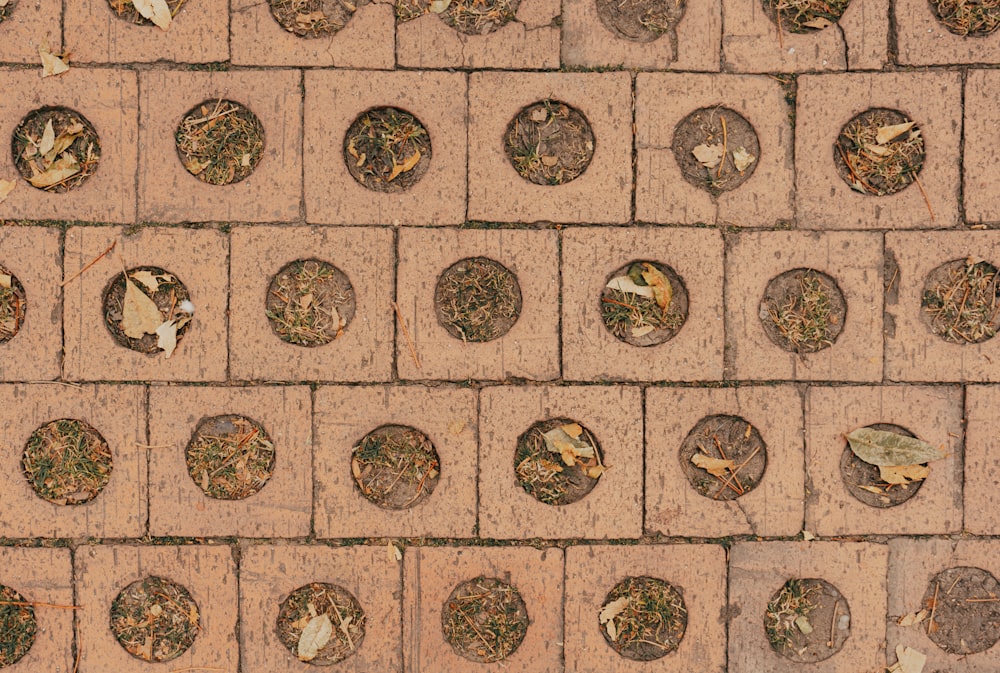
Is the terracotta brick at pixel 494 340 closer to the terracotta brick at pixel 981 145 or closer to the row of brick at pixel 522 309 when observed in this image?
the row of brick at pixel 522 309

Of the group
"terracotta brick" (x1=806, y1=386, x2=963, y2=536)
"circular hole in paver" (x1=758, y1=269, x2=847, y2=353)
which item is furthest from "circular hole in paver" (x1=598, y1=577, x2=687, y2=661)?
"circular hole in paver" (x1=758, y1=269, x2=847, y2=353)

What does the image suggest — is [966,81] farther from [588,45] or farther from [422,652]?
[422,652]

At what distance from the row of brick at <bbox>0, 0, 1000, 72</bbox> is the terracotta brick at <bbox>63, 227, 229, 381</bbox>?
70 centimetres

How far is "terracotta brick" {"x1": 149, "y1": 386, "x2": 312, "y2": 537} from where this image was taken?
3418mm

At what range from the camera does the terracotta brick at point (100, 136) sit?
340 centimetres

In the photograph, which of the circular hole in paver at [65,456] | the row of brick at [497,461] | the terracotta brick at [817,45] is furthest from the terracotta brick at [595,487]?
the circular hole in paver at [65,456]

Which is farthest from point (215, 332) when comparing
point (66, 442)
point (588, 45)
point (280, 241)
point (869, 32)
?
point (869, 32)

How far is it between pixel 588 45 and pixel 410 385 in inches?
59.2

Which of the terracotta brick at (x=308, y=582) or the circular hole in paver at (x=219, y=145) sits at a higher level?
the circular hole in paver at (x=219, y=145)

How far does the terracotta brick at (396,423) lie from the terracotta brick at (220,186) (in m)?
0.79

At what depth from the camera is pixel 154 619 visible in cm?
346

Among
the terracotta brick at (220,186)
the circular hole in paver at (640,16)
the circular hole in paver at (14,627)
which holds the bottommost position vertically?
the circular hole in paver at (14,627)

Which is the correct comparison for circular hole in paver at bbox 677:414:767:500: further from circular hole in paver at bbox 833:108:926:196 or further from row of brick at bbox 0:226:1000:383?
circular hole in paver at bbox 833:108:926:196

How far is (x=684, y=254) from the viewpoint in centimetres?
343
